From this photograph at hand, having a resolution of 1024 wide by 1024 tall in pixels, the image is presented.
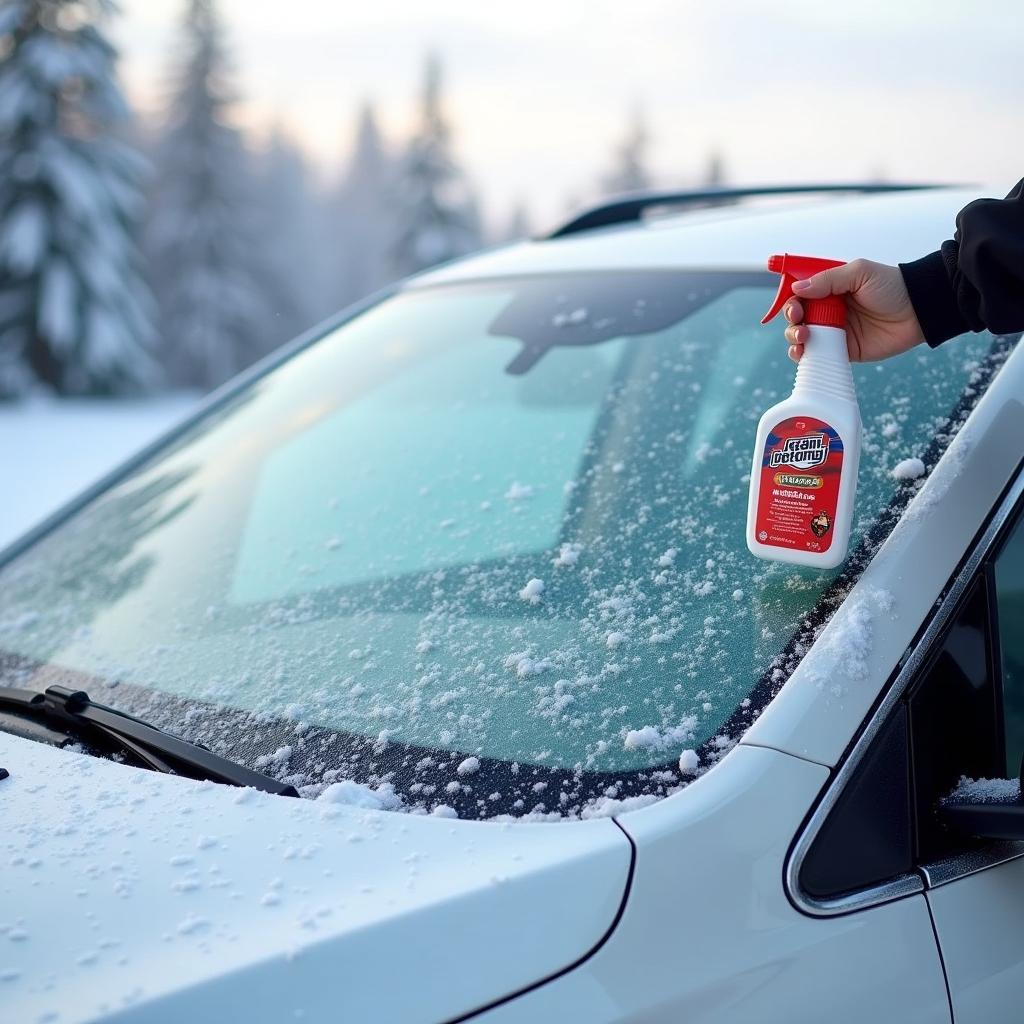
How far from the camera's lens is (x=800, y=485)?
4.16ft

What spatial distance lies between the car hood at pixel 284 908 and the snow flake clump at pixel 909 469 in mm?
567

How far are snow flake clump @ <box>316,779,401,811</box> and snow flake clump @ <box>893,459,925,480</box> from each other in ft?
2.24

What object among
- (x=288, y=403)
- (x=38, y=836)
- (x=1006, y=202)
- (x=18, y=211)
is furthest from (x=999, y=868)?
(x=18, y=211)

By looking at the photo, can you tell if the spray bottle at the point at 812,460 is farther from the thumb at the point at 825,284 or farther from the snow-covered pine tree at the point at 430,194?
the snow-covered pine tree at the point at 430,194

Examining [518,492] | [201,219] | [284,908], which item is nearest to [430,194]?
[201,219]

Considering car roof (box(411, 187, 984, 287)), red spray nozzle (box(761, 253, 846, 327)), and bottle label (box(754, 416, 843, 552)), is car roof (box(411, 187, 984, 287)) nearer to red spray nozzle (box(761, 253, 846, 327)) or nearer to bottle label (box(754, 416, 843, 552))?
red spray nozzle (box(761, 253, 846, 327))

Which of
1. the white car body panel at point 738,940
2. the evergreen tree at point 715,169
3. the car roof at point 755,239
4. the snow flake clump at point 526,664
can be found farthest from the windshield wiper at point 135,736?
the evergreen tree at point 715,169

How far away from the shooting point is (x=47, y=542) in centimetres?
204

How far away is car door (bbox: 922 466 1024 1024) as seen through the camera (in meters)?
1.10

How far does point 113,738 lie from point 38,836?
0.21 metres

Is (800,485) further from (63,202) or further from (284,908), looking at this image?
(63,202)

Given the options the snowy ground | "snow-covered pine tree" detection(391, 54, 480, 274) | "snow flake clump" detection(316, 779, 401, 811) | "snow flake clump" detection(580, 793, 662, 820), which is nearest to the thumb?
"snow flake clump" detection(580, 793, 662, 820)

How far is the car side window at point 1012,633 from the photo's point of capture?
4.08ft

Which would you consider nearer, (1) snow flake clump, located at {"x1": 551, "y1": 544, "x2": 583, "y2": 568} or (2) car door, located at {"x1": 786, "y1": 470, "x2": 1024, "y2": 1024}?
(2) car door, located at {"x1": 786, "y1": 470, "x2": 1024, "y2": 1024}
